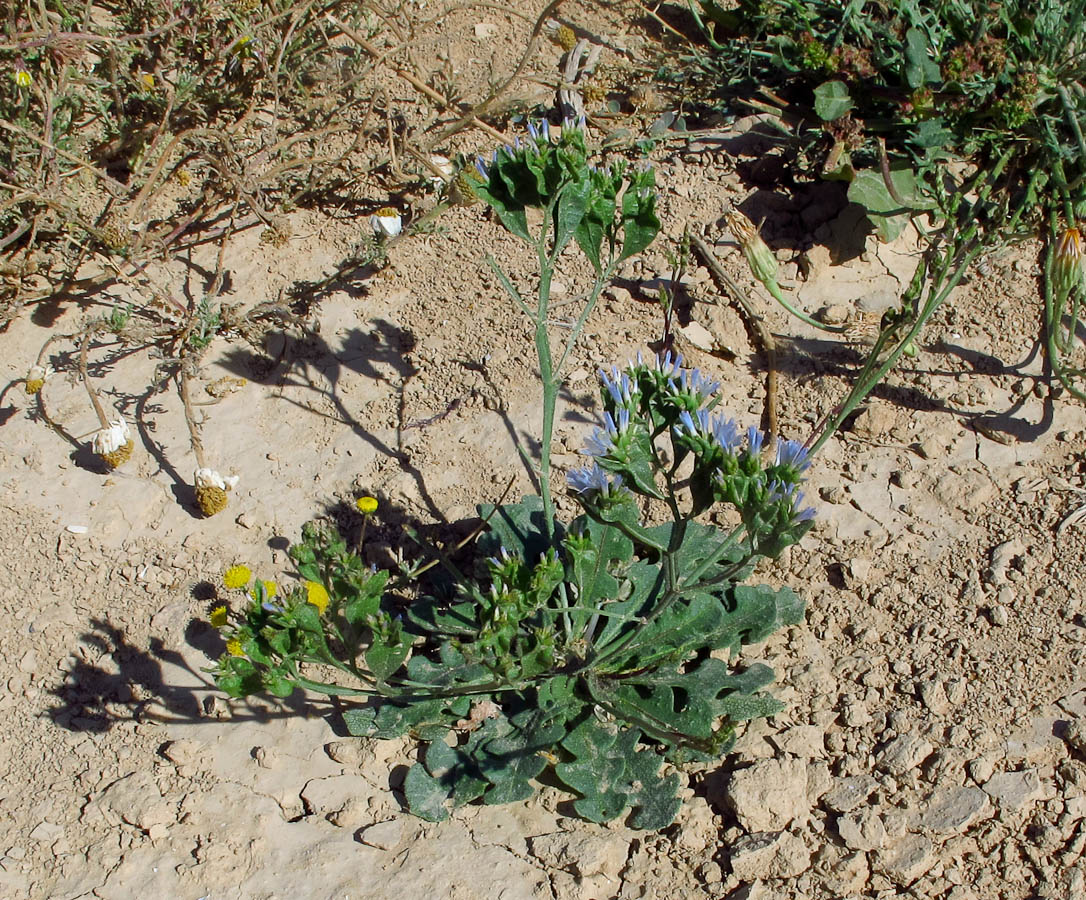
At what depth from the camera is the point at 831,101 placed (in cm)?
400

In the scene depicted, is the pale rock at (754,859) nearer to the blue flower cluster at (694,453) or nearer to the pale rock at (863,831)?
the pale rock at (863,831)

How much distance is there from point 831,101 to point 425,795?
3025 mm

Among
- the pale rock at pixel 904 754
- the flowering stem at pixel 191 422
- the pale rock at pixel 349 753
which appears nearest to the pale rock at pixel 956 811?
the pale rock at pixel 904 754

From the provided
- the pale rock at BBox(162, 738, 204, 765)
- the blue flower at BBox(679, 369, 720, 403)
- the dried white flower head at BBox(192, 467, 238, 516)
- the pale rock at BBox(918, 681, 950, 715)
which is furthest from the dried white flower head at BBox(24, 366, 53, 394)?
the pale rock at BBox(918, 681, 950, 715)

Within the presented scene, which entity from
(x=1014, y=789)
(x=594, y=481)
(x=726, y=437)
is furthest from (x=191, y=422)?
(x=1014, y=789)

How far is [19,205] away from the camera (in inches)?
160

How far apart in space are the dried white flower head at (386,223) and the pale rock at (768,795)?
8.00 feet

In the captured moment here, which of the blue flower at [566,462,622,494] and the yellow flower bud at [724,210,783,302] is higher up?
the yellow flower bud at [724,210,783,302]

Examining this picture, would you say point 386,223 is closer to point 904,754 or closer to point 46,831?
point 46,831

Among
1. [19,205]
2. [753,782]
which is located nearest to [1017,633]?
[753,782]

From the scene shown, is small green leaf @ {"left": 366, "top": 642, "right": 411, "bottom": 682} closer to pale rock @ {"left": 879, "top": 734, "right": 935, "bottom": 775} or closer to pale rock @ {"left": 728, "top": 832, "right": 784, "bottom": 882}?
pale rock @ {"left": 728, "top": 832, "right": 784, "bottom": 882}

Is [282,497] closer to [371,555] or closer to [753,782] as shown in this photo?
[371,555]

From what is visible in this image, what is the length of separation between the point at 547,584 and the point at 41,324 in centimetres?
268

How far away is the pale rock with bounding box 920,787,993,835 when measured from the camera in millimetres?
2484
